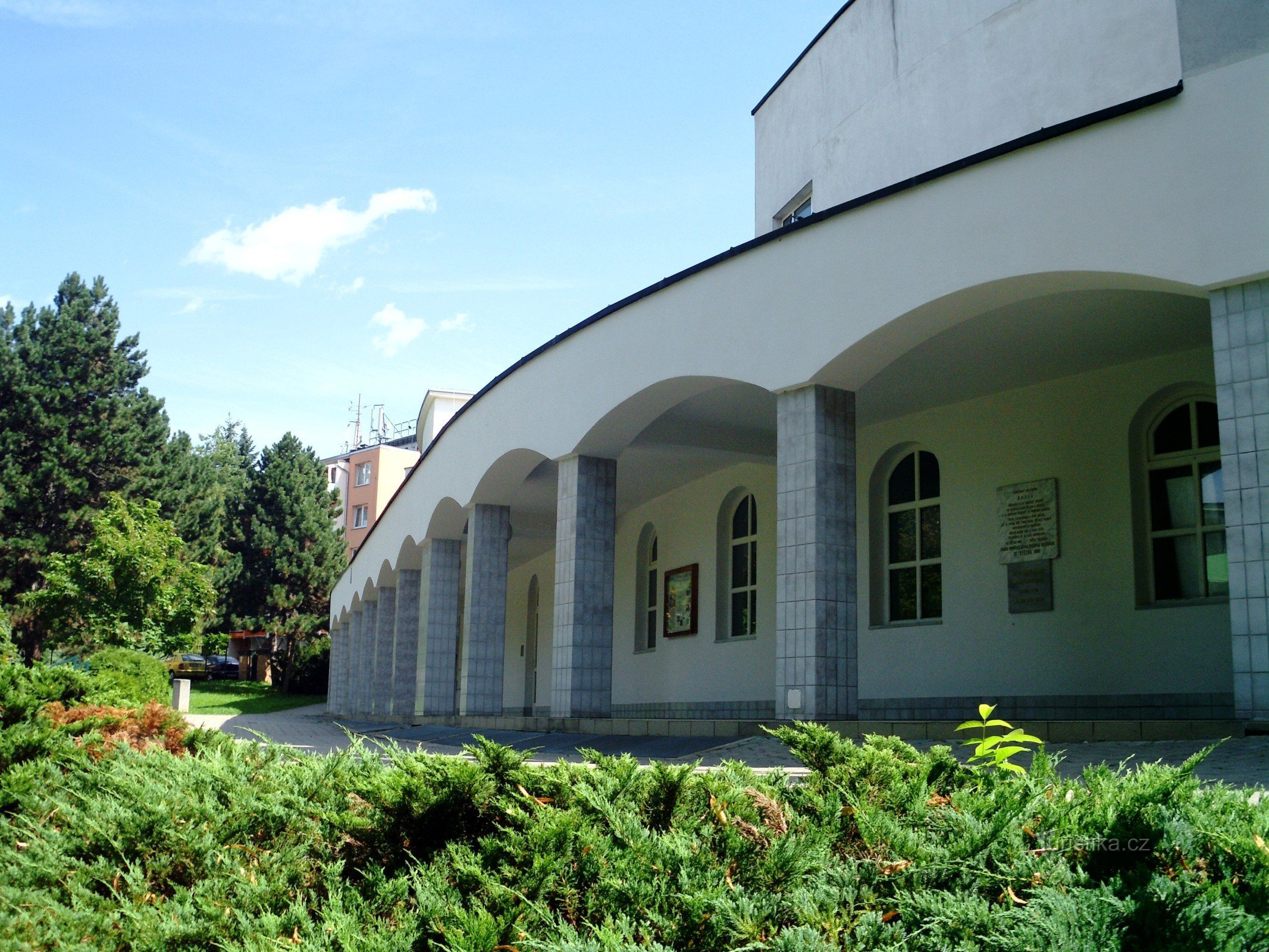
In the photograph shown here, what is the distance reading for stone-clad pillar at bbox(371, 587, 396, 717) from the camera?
25.8m

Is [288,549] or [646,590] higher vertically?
[288,549]

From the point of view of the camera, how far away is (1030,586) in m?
12.6

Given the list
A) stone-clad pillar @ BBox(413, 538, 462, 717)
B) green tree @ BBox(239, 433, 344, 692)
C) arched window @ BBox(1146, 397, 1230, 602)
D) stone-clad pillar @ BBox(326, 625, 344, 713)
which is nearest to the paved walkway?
stone-clad pillar @ BBox(413, 538, 462, 717)

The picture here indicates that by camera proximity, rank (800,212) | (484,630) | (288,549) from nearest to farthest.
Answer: (484,630), (800,212), (288,549)

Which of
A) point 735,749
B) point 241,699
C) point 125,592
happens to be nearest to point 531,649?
point 125,592

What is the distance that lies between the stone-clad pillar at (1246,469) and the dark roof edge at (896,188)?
1541mm

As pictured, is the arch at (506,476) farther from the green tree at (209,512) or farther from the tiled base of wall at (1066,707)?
the green tree at (209,512)

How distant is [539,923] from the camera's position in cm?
336

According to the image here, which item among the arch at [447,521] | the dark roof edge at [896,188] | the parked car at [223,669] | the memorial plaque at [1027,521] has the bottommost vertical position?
the parked car at [223,669]

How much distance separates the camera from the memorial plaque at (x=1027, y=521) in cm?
1251

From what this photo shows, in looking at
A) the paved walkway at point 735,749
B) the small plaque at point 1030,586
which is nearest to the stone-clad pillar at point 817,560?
the paved walkway at point 735,749

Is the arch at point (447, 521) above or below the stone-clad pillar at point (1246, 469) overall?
above

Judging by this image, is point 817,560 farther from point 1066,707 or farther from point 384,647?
point 384,647

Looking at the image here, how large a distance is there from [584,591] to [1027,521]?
5153mm
